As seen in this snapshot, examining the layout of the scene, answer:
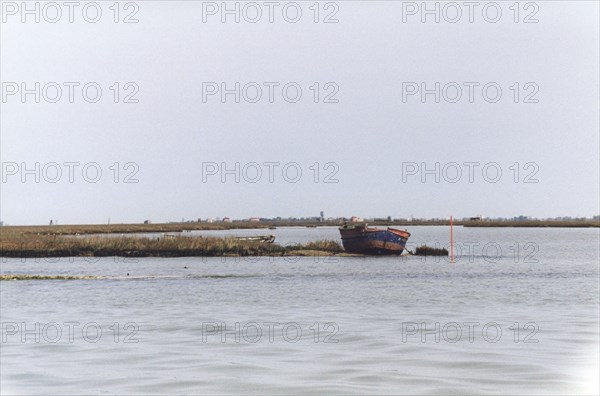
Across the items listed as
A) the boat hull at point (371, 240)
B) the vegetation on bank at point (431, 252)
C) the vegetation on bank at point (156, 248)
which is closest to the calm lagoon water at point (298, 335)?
the vegetation on bank at point (156, 248)

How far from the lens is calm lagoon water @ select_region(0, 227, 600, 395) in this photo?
1595 cm

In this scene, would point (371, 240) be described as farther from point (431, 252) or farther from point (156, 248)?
point (156, 248)

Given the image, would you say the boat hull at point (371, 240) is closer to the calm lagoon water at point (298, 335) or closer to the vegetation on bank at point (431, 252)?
the vegetation on bank at point (431, 252)

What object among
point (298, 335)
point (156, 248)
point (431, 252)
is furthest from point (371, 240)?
point (298, 335)

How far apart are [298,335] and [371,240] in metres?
42.3

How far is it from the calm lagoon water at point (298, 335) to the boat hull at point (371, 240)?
17.5 m

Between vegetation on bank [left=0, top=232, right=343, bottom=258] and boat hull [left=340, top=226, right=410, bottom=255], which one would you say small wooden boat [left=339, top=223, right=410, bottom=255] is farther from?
vegetation on bank [left=0, top=232, right=343, bottom=258]

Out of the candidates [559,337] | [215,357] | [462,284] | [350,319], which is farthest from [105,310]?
[462,284]

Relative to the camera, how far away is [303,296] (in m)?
35.3

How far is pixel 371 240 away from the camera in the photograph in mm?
64312

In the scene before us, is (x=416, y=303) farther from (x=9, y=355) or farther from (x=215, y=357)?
(x=9, y=355)

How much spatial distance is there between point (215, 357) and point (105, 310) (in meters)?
11.7

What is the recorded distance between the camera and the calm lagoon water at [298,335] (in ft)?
52.3

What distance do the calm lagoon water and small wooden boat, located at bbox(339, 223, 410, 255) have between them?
17484 millimetres
